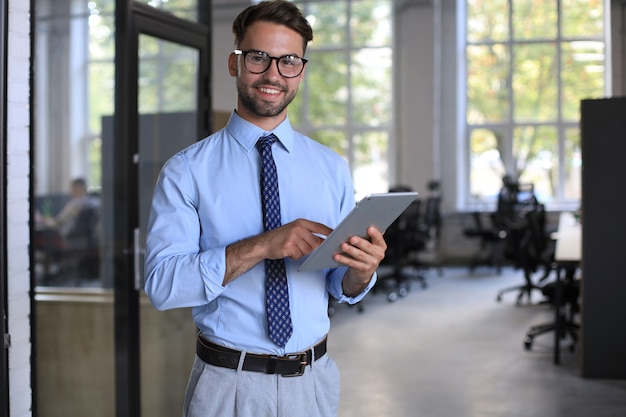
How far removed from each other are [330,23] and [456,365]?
894cm

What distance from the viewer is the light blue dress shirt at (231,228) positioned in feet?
5.18

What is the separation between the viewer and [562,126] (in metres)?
13.1

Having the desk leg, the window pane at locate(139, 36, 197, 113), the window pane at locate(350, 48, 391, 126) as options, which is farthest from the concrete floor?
the window pane at locate(350, 48, 391, 126)

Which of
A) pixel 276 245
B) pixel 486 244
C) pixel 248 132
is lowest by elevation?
pixel 486 244

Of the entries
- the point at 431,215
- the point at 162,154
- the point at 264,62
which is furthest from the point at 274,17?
the point at 431,215

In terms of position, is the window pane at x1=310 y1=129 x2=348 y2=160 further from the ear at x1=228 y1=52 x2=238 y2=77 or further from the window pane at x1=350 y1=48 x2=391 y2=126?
the ear at x1=228 y1=52 x2=238 y2=77

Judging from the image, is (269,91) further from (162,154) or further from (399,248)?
(399,248)

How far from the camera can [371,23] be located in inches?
534

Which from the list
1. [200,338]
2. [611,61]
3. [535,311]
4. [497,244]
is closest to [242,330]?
[200,338]

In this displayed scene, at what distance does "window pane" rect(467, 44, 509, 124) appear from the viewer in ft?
43.8

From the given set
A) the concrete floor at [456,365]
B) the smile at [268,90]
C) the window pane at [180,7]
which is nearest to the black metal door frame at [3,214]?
the window pane at [180,7]

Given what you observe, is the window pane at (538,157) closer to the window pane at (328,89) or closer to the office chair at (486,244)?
the office chair at (486,244)

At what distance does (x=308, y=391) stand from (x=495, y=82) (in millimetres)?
12301

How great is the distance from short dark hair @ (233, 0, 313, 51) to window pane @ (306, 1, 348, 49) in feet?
40.2
